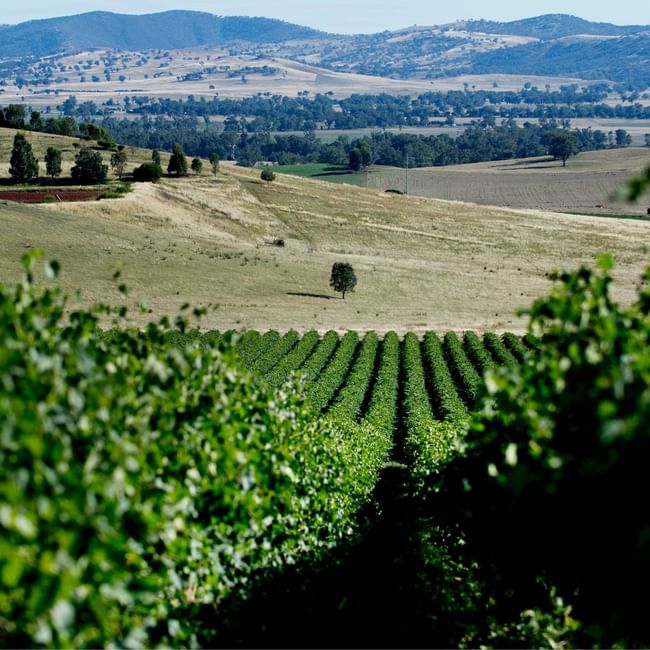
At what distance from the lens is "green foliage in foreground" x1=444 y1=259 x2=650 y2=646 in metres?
6.47

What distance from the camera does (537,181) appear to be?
153m

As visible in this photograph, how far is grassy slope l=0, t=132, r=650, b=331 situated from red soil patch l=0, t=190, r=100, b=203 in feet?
9.52

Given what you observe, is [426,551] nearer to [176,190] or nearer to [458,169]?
[176,190]

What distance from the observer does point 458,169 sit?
602ft

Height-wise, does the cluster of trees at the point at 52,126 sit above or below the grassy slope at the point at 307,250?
above

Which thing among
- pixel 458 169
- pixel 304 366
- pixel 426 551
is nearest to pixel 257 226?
A: pixel 304 366

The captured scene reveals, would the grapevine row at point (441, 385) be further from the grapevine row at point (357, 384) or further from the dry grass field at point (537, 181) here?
the dry grass field at point (537, 181)

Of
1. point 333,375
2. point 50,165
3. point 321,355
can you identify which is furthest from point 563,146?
point 333,375

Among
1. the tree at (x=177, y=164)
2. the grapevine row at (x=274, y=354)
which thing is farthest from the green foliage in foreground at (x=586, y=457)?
the tree at (x=177, y=164)

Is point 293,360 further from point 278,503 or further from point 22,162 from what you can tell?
point 22,162

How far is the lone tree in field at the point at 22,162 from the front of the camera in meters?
89.5

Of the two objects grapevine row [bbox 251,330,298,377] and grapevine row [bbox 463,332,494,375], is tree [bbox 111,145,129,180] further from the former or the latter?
grapevine row [bbox 463,332,494,375]

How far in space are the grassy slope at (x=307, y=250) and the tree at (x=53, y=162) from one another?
820 cm

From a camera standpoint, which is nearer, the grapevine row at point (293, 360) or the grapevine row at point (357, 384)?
the grapevine row at point (357, 384)
